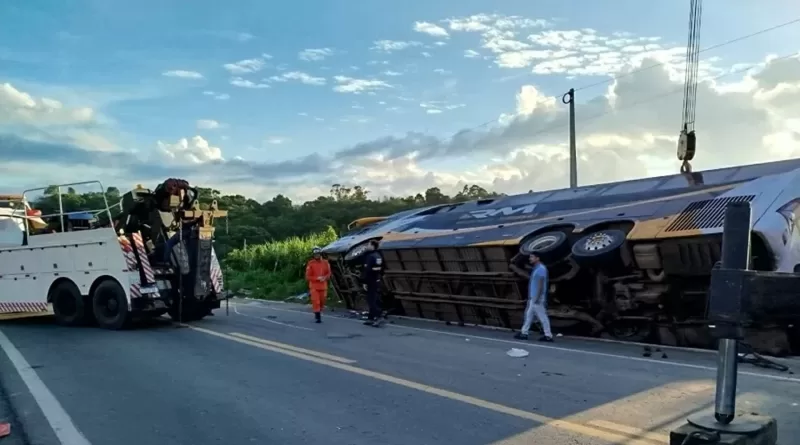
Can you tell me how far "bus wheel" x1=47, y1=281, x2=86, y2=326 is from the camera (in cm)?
1431

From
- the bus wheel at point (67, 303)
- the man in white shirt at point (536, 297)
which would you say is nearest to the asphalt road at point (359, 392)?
the man in white shirt at point (536, 297)

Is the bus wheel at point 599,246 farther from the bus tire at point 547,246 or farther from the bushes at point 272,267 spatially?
the bushes at point 272,267

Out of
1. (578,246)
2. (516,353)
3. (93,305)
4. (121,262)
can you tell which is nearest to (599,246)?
(578,246)

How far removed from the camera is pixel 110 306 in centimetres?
1388

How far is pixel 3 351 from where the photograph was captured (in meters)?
10.9

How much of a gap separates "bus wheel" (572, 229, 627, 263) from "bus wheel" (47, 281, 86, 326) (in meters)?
9.66

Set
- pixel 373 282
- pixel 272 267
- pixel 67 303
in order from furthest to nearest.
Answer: pixel 272 267 → pixel 373 282 → pixel 67 303

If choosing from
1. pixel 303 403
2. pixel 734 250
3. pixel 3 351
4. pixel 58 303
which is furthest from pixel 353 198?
pixel 734 250

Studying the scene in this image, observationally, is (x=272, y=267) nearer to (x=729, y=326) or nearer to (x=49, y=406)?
(x=49, y=406)

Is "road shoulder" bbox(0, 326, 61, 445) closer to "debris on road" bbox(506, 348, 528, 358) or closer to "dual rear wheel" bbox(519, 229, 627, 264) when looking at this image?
"debris on road" bbox(506, 348, 528, 358)

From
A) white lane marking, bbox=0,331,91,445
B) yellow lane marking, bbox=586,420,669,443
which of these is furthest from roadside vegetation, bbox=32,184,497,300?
yellow lane marking, bbox=586,420,669,443

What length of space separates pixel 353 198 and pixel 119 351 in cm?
4551

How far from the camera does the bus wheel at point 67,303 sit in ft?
47.0

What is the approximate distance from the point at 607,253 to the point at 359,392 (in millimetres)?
5590
